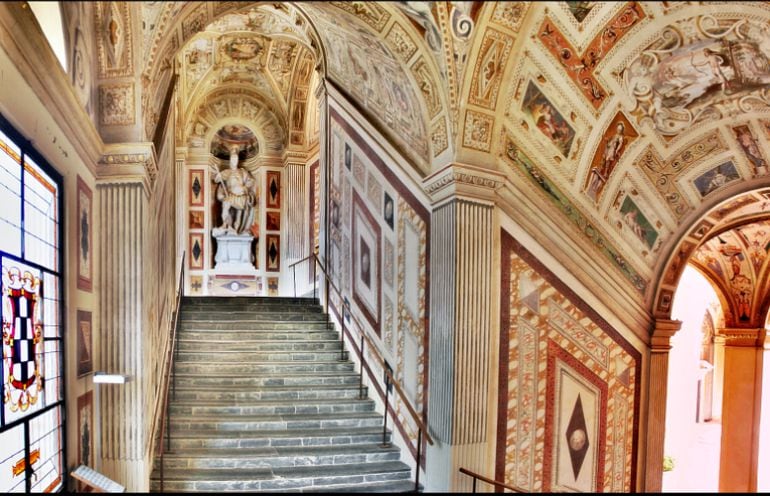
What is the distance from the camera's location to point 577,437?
7.91 meters

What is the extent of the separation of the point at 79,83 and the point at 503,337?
16.4 ft

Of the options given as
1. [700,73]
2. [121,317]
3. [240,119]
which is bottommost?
[121,317]

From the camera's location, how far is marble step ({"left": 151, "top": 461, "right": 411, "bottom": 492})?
6.76 metres

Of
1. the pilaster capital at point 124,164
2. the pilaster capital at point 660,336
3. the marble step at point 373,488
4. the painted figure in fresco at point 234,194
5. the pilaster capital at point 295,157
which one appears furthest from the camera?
the painted figure in fresco at point 234,194

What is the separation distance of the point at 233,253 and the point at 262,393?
783 centimetres

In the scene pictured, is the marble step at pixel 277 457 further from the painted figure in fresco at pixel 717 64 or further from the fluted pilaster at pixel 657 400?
the painted figure in fresco at pixel 717 64

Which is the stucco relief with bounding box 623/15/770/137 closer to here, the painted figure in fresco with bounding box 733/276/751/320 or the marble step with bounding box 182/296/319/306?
the painted figure in fresco with bounding box 733/276/751/320

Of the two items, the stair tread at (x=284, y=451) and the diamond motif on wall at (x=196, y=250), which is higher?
the diamond motif on wall at (x=196, y=250)

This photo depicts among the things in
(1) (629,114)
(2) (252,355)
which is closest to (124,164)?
(2) (252,355)

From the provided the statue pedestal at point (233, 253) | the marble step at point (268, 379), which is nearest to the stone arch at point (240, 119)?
the statue pedestal at point (233, 253)

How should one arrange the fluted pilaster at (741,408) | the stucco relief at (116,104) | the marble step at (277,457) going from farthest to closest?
1. the fluted pilaster at (741,408)
2. the marble step at (277,457)
3. the stucco relief at (116,104)

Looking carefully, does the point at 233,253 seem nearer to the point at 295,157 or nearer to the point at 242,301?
the point at 295,157

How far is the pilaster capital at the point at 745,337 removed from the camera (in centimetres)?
1252

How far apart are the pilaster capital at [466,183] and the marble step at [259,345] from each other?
145 inches
